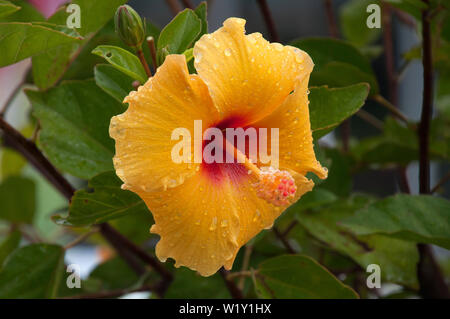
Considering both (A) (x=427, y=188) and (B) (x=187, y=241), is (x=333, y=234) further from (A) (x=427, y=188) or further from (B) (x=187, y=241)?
(B) (x=187, y=241)

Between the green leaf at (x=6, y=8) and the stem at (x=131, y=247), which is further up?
the green leaf at (x=6, y=8)

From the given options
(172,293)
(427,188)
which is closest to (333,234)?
(427,188)

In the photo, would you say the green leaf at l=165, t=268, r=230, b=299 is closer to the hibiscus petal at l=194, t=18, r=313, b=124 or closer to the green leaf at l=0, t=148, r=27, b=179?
the hibiscus petal at l=194, t=18, r=313, b=124

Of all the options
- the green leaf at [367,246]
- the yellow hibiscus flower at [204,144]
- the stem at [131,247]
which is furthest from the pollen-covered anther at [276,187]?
the stem at [131,247]

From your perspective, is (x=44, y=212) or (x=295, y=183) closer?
(x=295, y=183)

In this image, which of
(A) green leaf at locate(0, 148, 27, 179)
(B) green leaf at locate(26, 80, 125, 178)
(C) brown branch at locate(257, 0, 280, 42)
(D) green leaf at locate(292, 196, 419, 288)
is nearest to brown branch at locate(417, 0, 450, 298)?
(D) green leaf at locate(292, 196, 419, 288)

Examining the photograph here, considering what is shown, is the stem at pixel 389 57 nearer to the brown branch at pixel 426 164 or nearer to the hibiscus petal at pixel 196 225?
the brown branch at pixel 426 164
